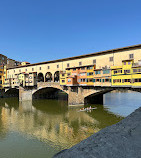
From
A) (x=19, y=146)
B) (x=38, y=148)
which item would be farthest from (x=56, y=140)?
(x=19, y=146)

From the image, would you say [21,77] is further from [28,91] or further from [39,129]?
[39,129]

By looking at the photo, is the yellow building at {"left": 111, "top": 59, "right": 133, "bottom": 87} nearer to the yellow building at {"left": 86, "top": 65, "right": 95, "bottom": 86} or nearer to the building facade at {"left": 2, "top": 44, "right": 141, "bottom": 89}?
the building facade at {"left": 2, "top": 44, "right": 141, "bottom": 89}

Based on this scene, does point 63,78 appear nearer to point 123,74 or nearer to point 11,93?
point 123,74

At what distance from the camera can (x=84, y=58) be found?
42312 millimetres

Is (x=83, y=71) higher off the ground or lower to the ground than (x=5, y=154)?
higher

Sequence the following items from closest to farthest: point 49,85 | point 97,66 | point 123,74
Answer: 1. point 123,74
2. point 97,66
3. point 49,85

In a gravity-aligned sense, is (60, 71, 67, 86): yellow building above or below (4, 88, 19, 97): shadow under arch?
above

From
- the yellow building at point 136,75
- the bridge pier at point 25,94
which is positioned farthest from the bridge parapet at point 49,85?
the yellow building at point 136,75

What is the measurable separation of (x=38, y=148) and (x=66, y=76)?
100ft

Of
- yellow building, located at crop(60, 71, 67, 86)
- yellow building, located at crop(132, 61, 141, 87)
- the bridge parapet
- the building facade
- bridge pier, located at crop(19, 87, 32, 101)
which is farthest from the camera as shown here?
bridge pier, located at crop(19, 87, 32, 101)

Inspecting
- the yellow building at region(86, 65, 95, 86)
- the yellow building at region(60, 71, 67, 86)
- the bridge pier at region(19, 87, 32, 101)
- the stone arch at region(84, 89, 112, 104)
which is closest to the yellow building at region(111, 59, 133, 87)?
the yellow building at region(86, 65, 95, 86)

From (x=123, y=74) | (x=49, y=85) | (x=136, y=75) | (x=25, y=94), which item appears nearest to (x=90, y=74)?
(x=123, y=74)

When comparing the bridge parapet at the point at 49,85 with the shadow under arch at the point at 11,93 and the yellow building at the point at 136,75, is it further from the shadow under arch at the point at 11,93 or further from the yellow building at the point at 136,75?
the yellow building at the point at 136,75

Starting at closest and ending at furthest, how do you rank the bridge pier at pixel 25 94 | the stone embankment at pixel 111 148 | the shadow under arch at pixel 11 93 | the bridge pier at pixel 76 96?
the stone embankment at pixel 111 148
the bridge pier at pixel 76 96
the bridge pier at pixel 25 94
the shadow under arch at pixel 11 93
